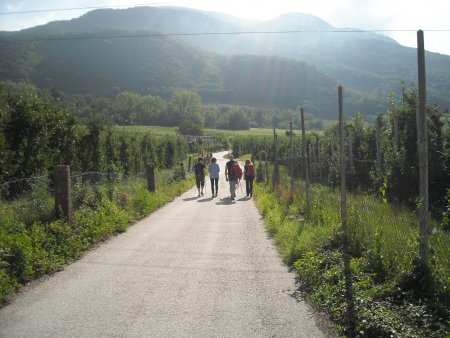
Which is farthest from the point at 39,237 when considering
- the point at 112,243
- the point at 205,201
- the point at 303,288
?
the point at 205,201

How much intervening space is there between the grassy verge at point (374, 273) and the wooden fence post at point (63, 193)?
4347mm

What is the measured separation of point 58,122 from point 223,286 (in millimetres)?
13354

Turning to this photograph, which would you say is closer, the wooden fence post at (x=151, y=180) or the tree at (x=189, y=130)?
the wooden fence post at (x=151, y=180)

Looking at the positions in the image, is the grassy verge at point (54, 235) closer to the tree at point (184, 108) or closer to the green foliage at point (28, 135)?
the green foliage at point (28, 135)

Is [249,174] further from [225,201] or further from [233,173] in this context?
[225,201]

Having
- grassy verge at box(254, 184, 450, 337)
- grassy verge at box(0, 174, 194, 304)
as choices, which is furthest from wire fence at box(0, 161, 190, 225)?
grassy verge at box(254, 184, 450, 337)

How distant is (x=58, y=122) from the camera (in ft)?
57.1

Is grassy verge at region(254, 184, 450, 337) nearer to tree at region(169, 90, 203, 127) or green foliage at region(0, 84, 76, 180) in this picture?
green foliage at region(0, 84, 76, 180)

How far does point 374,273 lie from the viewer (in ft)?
18.7

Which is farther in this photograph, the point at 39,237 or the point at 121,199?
the point at 121,199

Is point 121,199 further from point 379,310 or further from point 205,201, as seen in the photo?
point 379,310

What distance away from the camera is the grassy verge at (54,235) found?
645cm

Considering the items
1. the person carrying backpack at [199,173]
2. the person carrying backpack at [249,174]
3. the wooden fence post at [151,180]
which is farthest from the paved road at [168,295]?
the person carrying backpack at [199,173]

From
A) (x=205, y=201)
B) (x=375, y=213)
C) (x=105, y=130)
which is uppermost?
(x=105, y=130)
